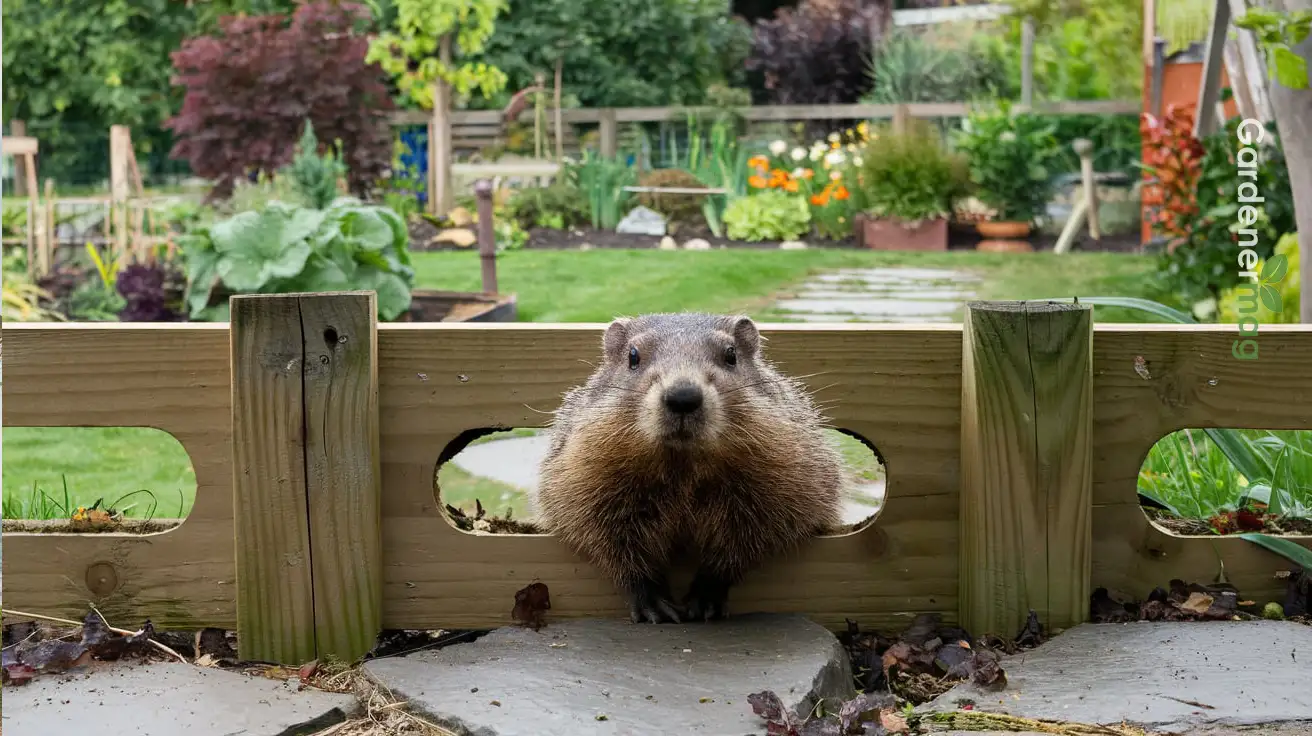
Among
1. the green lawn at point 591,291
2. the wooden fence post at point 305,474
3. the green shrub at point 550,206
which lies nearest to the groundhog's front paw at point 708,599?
the wooden fence post at point 305,474

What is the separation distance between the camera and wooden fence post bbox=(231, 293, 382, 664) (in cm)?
174

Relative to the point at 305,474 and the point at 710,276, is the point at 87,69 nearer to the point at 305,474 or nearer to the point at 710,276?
the point at 710,276

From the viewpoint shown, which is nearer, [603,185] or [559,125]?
[603,185]

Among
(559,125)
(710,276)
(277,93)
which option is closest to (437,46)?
(559,125)

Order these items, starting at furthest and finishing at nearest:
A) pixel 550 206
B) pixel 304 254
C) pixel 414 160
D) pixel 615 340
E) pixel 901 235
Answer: pixel 414 160 < pixel 550 206 < pixel 901 235 < pixel 304 254 < pixel 615 340

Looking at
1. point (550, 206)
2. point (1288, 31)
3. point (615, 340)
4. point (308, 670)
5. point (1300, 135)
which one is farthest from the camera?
point (550, 206)

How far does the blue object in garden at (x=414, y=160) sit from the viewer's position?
567cm

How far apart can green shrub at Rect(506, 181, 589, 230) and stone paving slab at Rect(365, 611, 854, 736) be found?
344cm

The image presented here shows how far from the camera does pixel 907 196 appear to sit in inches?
196

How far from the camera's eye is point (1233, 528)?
200 centimetres

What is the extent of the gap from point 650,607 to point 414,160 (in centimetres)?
426

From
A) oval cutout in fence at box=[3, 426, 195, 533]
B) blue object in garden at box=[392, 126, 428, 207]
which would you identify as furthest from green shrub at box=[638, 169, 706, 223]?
oval cutout in fence at box=[3, 426, 195, 533]

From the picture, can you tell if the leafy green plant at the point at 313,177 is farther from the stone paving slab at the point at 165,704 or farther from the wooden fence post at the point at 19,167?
the stone paving slab at the point at 165,704

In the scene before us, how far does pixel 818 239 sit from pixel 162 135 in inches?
137
